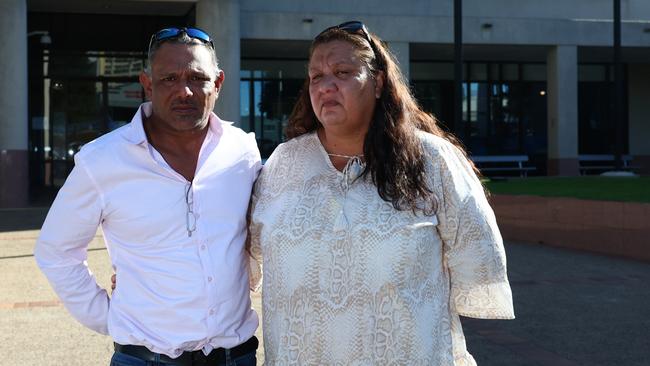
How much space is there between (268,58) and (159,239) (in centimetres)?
2377

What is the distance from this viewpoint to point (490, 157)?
2659 centimetres

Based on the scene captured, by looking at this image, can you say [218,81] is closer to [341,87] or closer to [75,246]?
[341,87]

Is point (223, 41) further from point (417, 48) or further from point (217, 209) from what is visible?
point (217, 209)

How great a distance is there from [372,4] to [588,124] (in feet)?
32.0

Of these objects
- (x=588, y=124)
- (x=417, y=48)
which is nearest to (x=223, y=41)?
(x=417, y=48)

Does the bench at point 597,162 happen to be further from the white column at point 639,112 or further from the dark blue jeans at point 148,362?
the dark blue jeans at point 148,362

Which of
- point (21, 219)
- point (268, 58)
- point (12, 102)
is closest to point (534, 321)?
point (21, 219)

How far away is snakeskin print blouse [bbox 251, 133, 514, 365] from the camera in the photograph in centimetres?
256

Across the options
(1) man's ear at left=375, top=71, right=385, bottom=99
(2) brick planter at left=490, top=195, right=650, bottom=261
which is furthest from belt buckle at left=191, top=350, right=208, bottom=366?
(2) brick planter at left=490, top=195, right=650, bottom=261

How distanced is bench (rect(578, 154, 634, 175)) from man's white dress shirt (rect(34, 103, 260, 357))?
2512 centimetres

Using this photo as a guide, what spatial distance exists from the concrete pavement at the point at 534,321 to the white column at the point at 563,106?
552 inches

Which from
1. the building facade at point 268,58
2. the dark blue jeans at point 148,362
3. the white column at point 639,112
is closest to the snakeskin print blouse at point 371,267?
the dark blue jeans at point 148,362

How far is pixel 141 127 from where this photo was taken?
2.86 m

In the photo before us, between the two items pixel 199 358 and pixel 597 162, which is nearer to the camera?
pixel 199 358
